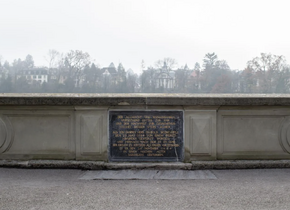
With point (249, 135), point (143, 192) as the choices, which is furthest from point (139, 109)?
point (249, 135)

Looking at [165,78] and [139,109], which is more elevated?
[165,78]

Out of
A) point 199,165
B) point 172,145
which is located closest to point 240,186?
point 199,165

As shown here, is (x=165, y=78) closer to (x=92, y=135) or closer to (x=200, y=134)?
(x=200, y=134)

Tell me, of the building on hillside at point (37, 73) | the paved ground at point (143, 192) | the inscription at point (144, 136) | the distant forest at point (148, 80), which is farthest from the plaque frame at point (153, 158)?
the building on hillside at point (37, 73)

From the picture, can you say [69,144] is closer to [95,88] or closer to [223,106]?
[223,106]

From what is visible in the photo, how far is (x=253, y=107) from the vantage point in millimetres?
4855

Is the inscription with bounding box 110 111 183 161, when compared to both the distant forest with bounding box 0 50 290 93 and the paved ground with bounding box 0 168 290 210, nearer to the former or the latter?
the paved ground with bounding box 0 168 290 210

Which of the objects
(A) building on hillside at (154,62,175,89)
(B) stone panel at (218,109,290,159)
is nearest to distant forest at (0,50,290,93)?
(A) building on hillside at (154,62,175,89)

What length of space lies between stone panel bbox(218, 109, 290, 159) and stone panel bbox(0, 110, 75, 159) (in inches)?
108

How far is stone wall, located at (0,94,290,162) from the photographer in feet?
15.6

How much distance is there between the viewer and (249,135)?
4.87 metres

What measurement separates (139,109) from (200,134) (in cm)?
117

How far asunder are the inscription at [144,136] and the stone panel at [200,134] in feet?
0.47

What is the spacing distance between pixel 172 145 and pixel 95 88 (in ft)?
166
